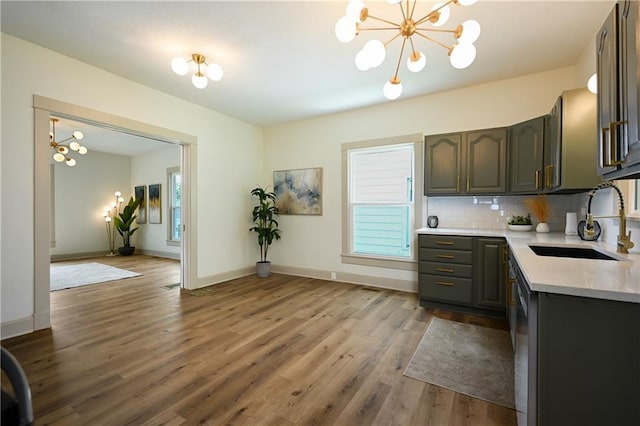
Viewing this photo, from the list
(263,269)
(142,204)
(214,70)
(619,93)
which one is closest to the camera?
(619,93)

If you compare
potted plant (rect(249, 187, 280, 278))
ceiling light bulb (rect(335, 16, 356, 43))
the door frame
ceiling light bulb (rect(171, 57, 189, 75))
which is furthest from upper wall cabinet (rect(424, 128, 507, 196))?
the door frame

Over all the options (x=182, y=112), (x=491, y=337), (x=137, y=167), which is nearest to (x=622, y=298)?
(x=491, y=337)

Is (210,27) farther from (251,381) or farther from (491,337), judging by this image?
(491,337)

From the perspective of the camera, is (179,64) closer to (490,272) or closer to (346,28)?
(346,28)

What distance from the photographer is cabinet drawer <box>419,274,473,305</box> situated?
3.25m

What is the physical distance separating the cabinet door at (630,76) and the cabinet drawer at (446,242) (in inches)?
75.5

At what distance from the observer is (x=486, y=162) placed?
3.45 meters

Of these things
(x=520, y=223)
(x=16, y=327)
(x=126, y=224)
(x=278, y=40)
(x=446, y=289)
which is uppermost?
(x=278, y=40)

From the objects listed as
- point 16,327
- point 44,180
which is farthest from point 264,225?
point 16,327

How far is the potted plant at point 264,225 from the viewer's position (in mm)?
5172

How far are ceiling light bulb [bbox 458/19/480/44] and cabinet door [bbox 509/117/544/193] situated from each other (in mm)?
1702

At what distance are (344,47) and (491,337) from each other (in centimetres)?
314

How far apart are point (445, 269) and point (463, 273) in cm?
19

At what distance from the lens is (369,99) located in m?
4.20
